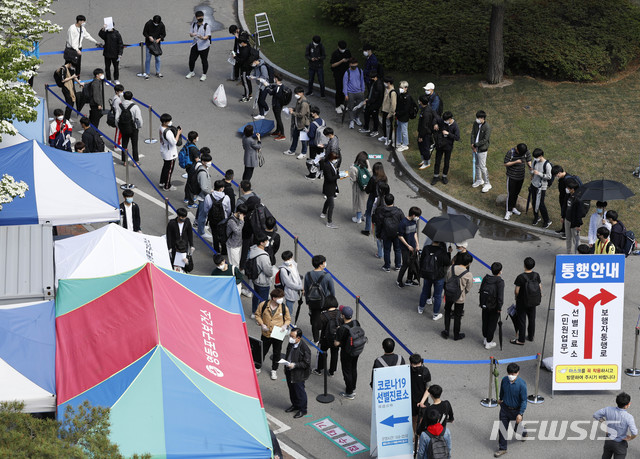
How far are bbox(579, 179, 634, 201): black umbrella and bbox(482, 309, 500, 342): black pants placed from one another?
3165 mm

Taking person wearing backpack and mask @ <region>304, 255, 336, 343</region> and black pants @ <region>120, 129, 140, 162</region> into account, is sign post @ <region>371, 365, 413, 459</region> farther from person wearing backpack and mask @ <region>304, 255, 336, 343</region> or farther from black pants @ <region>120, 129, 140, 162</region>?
black pants @ <region>120, 129, 140, 162</region>

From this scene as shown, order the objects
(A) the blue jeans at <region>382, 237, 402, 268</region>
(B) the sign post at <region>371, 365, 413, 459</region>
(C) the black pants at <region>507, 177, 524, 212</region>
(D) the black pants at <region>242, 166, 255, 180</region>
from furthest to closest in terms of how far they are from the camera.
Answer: (D) the black pants at <region>242, 166, 255, 180</region>
(C) the black pants at <region>507, 177, 524, 212</region>
(A) the blue jeans at <region>382, 237, 402, 268</region>
(B) the sign post at <region>371, 365, 413, 459</region>

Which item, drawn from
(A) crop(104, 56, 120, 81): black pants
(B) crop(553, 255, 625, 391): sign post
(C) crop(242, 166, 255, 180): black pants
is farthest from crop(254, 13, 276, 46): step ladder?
(B) crop(553, 255, 625, 391): sign post

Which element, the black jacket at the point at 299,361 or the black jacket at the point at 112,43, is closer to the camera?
the black jacket at the point at 299,361

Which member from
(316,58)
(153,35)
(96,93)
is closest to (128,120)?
(96,93)

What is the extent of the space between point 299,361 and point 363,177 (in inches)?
246

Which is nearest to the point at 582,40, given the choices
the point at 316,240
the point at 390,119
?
the point at 390,119

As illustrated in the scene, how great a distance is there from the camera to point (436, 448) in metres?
12.8

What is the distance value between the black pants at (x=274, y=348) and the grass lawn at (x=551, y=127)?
759cm

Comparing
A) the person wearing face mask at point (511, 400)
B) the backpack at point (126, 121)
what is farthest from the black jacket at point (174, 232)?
the person wearing face mask at point (511, 400)

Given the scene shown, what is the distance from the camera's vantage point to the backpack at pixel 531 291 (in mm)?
16109

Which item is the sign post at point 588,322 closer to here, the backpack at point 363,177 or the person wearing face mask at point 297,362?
the person wearing face mask at point 297,362

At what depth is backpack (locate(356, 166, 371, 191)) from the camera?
1975 cm

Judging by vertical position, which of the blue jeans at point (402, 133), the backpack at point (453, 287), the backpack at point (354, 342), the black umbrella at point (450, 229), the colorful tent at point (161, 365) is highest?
the blue jeans at point (402, 133)
